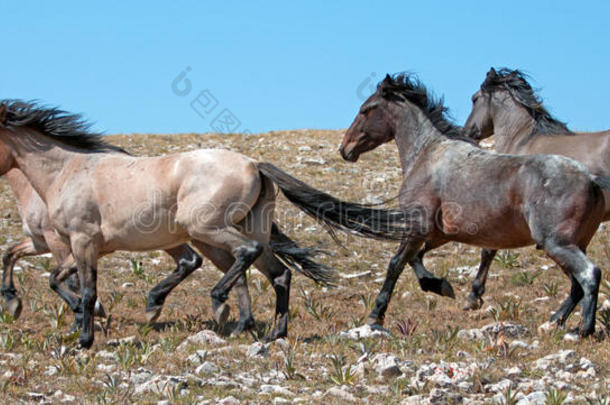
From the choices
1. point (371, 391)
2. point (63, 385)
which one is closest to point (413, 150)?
point (371, 391)

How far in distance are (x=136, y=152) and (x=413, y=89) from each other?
468 inches

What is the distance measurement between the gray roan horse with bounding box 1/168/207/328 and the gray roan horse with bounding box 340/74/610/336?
1.93 m

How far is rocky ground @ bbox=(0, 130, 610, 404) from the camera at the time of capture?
493cm

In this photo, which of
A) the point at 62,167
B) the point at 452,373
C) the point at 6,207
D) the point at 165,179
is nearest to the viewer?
the point at 452,373

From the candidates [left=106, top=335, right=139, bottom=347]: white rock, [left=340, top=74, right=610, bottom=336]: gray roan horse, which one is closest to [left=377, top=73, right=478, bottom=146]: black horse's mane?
[left=340, top=74, right=610, bottom=336]: gray roan horse

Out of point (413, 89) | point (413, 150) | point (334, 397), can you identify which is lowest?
point (334, 397)

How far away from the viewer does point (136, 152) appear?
19.2 meters

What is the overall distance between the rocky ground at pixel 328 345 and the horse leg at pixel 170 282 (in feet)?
0.61

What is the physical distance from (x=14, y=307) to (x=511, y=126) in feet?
20.0

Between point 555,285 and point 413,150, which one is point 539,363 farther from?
point 555,285

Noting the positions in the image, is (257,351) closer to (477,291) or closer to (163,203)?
(163,203)

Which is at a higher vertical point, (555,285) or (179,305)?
(555,285)

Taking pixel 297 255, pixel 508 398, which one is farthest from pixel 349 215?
pixel 508 398

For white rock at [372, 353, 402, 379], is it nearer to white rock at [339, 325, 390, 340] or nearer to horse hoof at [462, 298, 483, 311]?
white rock at [339, 325, 390, 340]
